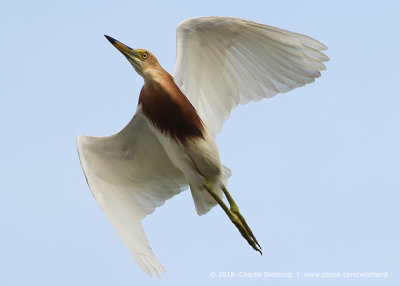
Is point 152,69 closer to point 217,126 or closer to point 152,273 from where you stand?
point 217,126

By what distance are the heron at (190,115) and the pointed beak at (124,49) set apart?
0.01 metres

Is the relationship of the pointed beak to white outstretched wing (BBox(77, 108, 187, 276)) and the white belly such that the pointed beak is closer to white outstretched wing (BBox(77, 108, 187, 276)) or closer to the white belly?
white outstretched wing (BBox(77, 108, 187, 276))

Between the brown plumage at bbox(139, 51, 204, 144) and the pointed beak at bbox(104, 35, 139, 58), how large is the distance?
1.14ft

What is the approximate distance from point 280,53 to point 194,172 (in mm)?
2059

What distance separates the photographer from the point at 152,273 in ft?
39.8

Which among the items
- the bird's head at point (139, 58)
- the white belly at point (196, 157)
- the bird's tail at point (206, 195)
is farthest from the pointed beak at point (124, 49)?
the bird's tail at point (206, 195)

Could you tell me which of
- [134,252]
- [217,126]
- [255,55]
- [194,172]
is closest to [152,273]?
[134,252]

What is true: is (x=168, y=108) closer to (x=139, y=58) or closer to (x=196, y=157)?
(x=196, y=157)

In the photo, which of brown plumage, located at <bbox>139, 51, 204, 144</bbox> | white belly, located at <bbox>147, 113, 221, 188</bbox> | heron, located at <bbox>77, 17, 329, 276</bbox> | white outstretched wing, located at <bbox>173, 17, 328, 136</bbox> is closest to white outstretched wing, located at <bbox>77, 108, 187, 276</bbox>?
heron, located at <bbox>77, 17, 329, 276</bbox>

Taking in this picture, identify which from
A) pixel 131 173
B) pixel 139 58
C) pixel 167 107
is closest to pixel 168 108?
pixel 167 107

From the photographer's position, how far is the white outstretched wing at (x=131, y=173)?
13.1m

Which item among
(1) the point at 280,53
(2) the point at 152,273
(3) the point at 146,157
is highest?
(1) the point at 280,53

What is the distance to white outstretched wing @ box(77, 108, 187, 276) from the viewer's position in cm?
1305

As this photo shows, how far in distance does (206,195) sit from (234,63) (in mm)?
1952
